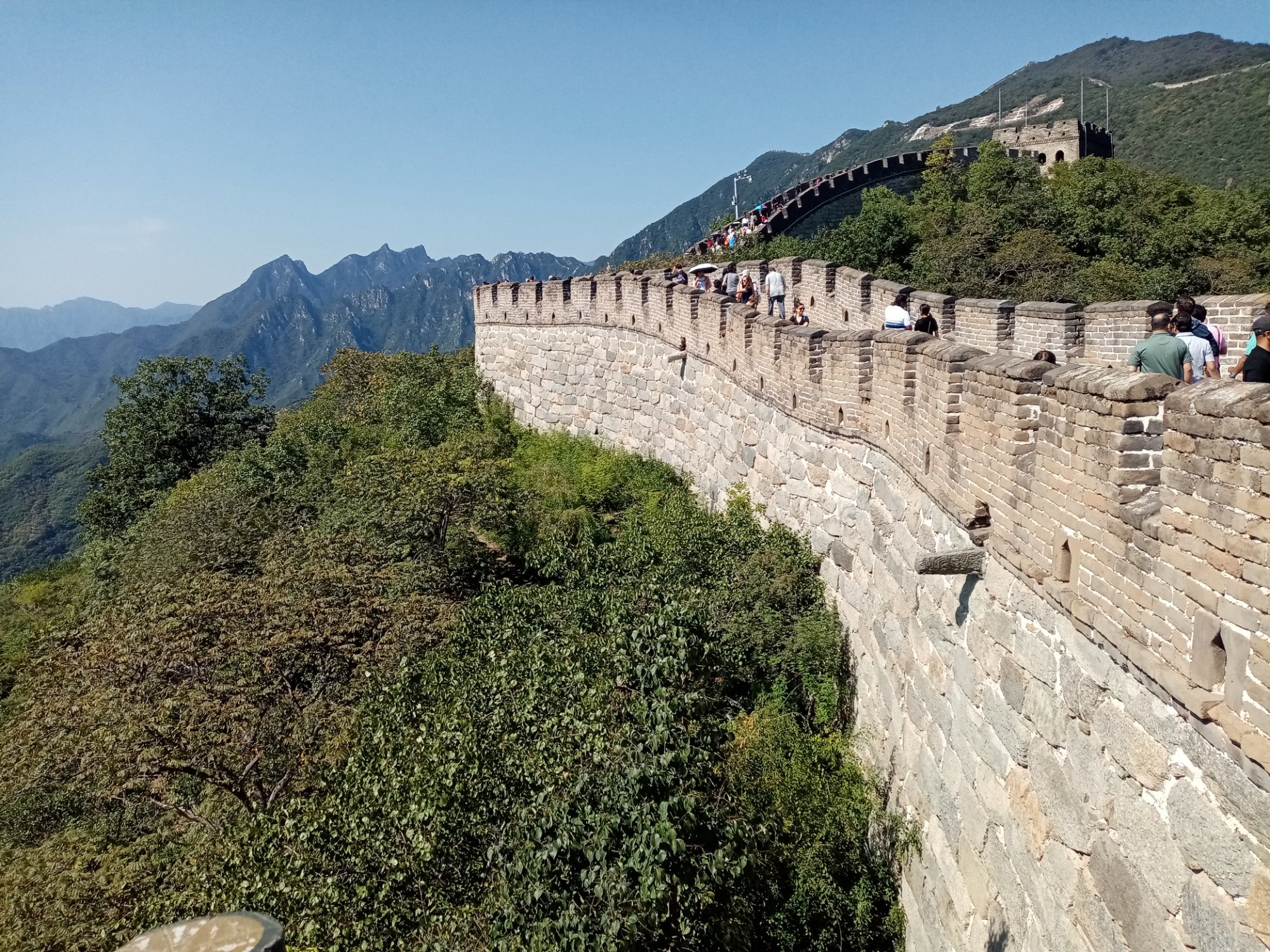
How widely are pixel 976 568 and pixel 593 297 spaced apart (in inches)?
545

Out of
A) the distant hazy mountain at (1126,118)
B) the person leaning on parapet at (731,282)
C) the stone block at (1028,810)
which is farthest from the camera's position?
the distant hazy mountain at (1126,118)

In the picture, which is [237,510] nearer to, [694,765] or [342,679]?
[342,679]

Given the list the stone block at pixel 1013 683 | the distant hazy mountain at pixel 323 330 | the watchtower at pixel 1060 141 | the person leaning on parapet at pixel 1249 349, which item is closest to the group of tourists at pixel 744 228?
the watchtower at pixel 1060 141

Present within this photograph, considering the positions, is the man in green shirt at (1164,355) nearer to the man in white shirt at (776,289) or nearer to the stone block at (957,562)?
the stone block at (957,562)

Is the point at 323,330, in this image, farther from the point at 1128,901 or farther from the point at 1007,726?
the point at 1128,901

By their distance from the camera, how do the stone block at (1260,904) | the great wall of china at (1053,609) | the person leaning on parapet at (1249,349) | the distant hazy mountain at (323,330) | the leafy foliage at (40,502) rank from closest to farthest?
the stone block at (1260,904), the great wall of china at (1053,609), the person leaning on parapet at (1249,349), the leafy foliage at (40,502), the distant hazy mountain at (323,330)

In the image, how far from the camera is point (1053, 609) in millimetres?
3877

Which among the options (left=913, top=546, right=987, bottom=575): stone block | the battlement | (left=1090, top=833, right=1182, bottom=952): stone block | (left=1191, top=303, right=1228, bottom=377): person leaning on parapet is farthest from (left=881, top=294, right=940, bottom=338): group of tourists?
(left=1090, top=833, right=1182, bottom=952): stone block

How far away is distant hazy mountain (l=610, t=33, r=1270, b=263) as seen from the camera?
45156 millimetres

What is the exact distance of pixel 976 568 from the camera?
15.7 feet

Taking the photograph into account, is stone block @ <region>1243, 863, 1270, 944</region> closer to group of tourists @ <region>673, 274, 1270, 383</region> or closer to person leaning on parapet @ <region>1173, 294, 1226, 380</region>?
group of tourists @ <region>673, 274, 1270, 383</region>

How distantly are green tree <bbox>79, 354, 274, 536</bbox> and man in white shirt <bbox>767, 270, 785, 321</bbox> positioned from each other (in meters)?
21.2

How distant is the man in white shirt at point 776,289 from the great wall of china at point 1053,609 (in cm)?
463

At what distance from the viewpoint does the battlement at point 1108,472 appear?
255 cm
